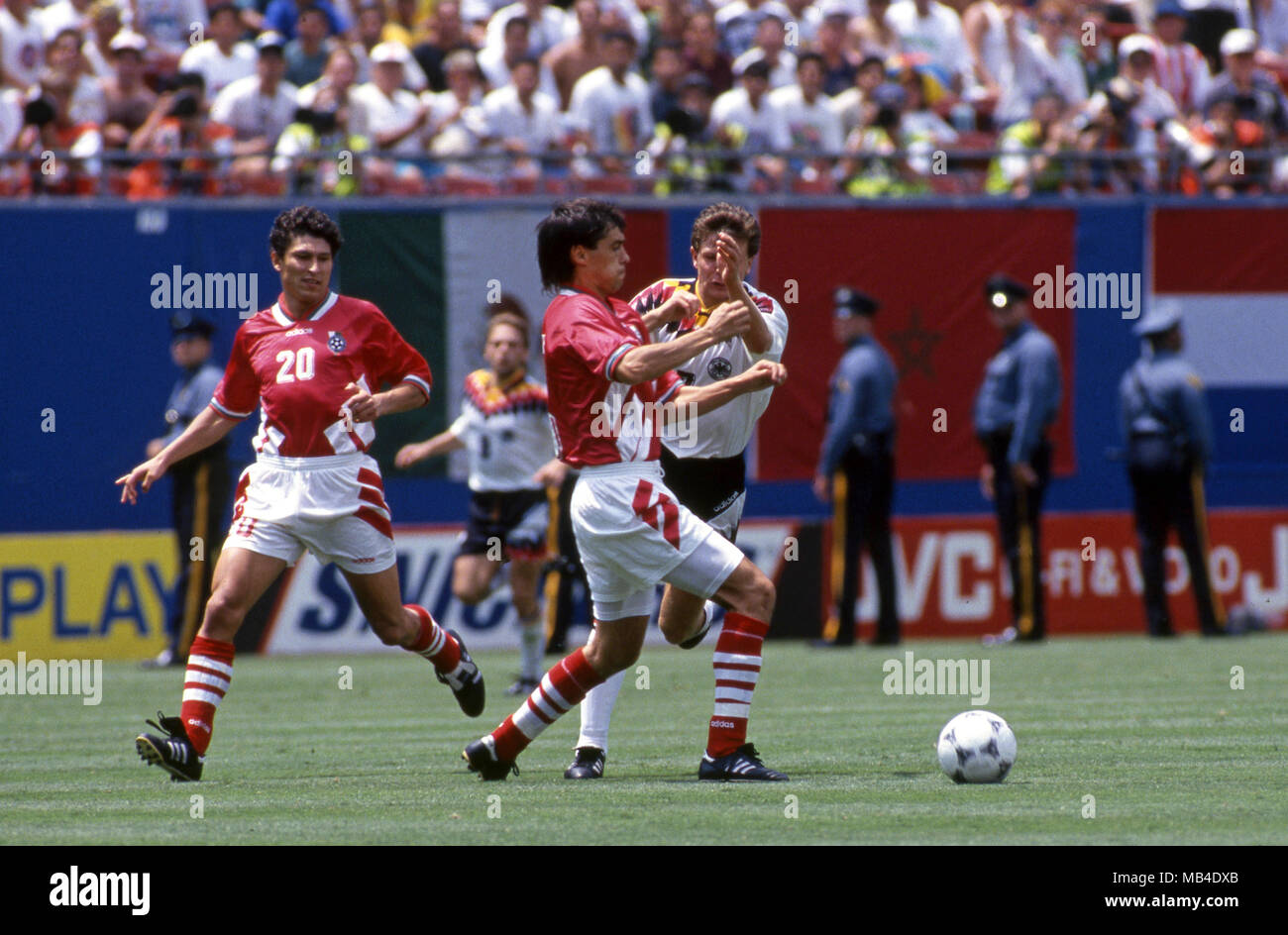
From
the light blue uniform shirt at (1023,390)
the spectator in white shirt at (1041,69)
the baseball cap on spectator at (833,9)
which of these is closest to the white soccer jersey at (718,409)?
the light blue uniform shirt at (1023,390)

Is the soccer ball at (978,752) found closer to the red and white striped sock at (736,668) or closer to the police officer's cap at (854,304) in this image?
the red and white striped sock at (736,668)

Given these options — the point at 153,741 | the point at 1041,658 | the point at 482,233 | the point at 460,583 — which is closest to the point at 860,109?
the point at 482,233

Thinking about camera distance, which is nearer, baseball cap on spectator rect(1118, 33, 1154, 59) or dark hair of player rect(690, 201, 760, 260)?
dark hair of player rect(690, 201, 760, 260)

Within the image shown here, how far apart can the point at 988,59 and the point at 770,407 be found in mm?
5276

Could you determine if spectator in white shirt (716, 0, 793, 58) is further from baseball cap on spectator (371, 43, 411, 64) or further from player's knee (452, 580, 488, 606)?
player's knee (452, 580, 488, 606)

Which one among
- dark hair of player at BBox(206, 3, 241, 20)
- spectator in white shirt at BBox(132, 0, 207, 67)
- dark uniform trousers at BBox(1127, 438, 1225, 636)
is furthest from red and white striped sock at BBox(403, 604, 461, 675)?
spectator in white shirt at BBox(132, 0, 207, 67)

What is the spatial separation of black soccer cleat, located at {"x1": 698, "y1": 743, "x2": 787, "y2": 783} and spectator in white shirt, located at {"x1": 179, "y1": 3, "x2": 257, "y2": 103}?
12672 millimetres

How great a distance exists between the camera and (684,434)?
9.58m

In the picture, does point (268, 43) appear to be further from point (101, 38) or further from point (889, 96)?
point (889, 96)

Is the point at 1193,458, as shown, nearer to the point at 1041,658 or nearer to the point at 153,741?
the point at 1041,658

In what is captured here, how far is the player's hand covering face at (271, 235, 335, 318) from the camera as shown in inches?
372

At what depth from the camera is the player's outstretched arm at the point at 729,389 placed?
8398mm

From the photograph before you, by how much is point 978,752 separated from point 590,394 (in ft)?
7.34

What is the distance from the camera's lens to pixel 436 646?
10203 millimetres
